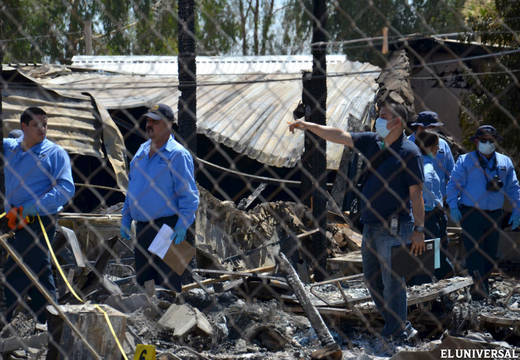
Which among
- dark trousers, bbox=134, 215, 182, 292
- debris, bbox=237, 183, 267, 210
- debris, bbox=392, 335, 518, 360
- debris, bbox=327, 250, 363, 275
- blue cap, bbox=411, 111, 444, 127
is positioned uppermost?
blue cap, bbox=411, 111, 444, 127

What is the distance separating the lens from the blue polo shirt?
4.45 metres

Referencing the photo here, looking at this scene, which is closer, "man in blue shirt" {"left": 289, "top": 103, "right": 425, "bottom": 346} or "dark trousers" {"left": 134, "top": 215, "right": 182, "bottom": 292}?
"man in blue shirt" {"left": 289, "top": 103, "right": 425, "bottom": 346}

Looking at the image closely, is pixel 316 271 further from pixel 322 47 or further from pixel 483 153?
pixel 322 47

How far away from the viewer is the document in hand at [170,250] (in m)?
4.80

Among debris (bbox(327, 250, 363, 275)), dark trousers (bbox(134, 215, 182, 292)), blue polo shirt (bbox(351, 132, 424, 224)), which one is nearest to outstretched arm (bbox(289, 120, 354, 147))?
blue polo shirt (bbox(351, 132, 424, 224))

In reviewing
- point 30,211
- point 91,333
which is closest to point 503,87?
point 30,211

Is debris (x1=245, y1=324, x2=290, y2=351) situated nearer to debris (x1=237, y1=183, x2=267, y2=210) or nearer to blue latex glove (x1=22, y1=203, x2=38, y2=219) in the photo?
blue latex glove (x1=22, y1=203, x2=38, y2=219)

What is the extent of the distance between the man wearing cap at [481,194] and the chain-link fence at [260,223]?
0.07 ft

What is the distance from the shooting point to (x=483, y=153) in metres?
6.47

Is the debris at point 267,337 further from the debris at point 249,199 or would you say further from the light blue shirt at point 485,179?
the debris at point 249,199

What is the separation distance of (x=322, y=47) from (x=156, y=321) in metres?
2.69

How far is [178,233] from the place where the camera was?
16.5ft

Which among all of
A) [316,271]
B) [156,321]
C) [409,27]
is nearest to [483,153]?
[316,271]

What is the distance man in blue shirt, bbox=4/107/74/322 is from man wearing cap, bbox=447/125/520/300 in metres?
3.53
